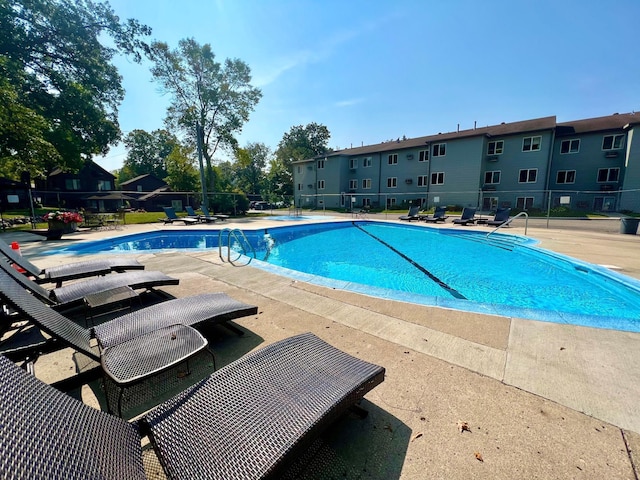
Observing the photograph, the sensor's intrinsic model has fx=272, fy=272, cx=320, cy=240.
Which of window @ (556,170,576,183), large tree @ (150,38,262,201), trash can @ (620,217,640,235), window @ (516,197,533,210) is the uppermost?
large tree @ (150,38,262,201)

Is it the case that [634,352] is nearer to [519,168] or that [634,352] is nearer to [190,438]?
[190,438]

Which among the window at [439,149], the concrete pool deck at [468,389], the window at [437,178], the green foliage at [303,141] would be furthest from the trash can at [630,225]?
the green foliage at [303,141]

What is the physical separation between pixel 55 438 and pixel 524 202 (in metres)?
30.5

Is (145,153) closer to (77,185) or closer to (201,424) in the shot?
(77,185)

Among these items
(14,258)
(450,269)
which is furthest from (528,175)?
(14,258)

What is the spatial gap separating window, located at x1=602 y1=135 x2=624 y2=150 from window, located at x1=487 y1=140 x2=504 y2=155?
7183mm

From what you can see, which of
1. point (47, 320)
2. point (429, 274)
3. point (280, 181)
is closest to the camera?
point (47, 320)

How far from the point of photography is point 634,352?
8.88 feet

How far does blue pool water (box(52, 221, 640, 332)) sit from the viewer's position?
4.54 metres

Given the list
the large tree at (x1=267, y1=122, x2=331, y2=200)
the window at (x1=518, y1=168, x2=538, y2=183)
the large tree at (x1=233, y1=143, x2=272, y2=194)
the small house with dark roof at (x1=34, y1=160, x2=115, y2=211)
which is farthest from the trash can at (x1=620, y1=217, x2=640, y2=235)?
the large tree at (x1=233, y1=143, x2=272, y2=194)

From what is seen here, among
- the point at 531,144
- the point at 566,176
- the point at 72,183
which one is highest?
the point at 531,144

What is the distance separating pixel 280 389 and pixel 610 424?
220cm

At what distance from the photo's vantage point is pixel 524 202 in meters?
24.3

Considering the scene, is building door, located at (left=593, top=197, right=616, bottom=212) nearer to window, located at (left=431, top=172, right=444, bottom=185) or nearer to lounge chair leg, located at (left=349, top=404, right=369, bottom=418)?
window, located at (left=431, top=172, right=444, bottom=185)
